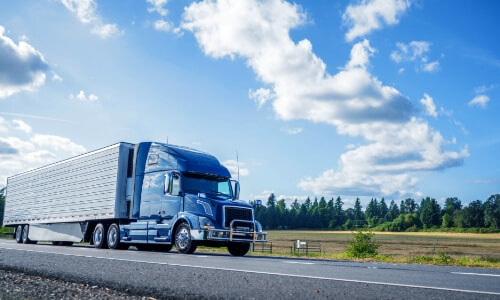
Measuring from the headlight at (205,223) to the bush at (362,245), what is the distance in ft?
32.2

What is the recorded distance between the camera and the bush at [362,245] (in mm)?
22000

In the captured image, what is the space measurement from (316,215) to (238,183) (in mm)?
179800

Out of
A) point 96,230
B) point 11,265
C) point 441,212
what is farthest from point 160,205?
point 441,212

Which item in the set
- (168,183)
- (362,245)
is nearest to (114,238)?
(168,183)

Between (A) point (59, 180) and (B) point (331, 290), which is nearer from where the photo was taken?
(B) point (331, 290)

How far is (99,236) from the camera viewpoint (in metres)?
19.1

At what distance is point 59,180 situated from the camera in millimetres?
23031

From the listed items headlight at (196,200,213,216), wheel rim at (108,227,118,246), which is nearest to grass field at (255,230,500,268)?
headlight at (196,200,213,216)

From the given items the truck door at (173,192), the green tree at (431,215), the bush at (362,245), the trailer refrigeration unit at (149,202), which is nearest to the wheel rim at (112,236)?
the trailer refrigeration unit at (149,202)

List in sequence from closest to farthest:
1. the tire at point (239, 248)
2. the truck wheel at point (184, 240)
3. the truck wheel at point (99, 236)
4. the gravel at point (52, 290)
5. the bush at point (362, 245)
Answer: the gravel at point (52, 290) < the truck wheel at point (184, 240) < the tire at point (239, 248) < the truck wheel at point (99, 236) < the bush at point (362, 245)

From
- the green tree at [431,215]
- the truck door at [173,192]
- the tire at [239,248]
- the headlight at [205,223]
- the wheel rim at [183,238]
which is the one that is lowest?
the tire at [239,248]

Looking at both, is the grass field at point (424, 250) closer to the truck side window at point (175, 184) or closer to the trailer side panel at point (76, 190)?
the truck side window at point (175, 184)

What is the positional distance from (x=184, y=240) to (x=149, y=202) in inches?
104

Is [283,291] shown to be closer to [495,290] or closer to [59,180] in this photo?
[495,290]
